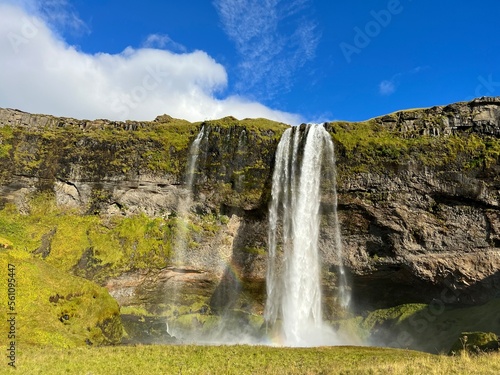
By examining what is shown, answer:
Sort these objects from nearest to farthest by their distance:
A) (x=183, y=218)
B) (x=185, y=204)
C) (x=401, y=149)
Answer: (x=401, y=149) → (x=183, y=218) → (x=185, y=204)

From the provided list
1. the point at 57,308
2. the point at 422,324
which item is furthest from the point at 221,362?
the point at 422,324

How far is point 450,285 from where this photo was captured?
1665 inches

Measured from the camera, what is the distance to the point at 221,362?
1980cm

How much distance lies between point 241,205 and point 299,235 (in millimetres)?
8781

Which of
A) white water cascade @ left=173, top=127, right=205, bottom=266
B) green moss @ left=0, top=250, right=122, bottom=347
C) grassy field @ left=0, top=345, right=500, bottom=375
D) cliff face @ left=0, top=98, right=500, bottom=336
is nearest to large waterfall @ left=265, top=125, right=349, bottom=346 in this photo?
cliff face @ left=0, top=98, right=500, bottom=336

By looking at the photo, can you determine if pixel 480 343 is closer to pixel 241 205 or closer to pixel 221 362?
pixel 221 362

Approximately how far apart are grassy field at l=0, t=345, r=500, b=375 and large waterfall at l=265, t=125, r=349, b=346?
1874 cm

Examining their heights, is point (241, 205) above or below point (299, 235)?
above

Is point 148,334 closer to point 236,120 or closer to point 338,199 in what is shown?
point 338,199

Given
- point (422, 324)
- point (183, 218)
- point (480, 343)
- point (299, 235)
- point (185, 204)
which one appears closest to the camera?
point (480, 343)

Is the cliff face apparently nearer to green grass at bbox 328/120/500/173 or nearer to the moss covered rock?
green grass at bbox 328/120/500/173

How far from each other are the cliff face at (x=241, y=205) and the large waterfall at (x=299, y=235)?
1.48 metres

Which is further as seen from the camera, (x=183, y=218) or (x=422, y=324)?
(x=183, y=218)

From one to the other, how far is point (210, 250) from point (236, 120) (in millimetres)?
20622
